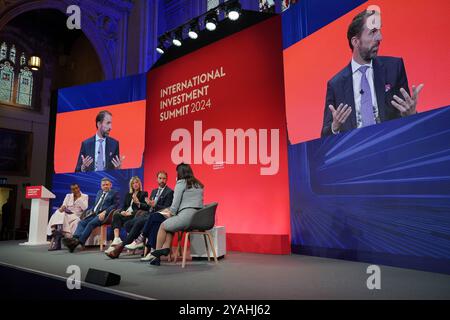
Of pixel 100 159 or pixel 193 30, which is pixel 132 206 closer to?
pixel 100 159

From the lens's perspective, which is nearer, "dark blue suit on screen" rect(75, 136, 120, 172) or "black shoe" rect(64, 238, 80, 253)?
"black shoe" rect(64, 238, 80, 253)

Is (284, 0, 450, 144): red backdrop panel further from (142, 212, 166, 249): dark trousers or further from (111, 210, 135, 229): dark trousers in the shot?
(111, 210, 135, 229): dark trousers

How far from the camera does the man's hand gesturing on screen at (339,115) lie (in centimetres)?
399

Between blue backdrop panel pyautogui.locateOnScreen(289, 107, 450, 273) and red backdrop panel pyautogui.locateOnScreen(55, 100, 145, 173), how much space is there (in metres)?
3.30

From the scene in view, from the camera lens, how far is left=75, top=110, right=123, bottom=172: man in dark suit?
707cm

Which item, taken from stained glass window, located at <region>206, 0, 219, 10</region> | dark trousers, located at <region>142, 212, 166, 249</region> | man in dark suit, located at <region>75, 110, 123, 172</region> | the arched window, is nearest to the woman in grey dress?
dark trousers, located at <region>142, 212, 166, 249</region>

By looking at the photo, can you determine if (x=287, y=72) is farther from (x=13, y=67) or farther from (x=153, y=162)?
(x=13, y=67)

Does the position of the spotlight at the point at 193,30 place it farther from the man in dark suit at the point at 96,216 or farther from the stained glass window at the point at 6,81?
the stained glass window at the point at 6,81

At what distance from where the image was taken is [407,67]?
339 cm

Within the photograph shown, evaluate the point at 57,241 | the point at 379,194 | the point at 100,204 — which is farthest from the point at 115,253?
the point at 379,194

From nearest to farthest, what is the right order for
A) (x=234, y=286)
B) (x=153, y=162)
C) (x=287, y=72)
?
(x=234, y=286) < (x=287, y=72) < (x=153, y=162)

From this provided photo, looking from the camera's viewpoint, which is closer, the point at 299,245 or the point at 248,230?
the point at 299,245
